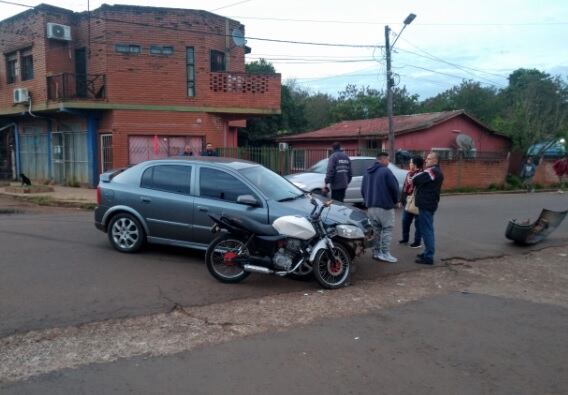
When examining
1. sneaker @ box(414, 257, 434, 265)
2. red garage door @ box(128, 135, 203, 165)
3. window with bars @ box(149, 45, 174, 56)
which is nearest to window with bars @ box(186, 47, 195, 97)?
window with bars @ box(149, 45, 174, 56)

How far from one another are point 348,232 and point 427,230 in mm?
1931

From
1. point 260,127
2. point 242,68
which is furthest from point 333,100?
point 242,68

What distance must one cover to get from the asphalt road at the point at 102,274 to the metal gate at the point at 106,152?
8.11 metres

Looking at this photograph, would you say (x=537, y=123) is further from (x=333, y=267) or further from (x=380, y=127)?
(x=333, y=267)

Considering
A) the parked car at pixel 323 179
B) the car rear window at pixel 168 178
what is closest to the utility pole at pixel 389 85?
the parked car at pixel 323 179

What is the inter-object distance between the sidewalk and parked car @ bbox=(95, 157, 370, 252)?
7012 millimetres

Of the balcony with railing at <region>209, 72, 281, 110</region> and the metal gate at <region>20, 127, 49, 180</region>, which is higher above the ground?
the balcony with railing at <region>209, 72, 281, 110</region>

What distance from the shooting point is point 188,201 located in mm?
7582

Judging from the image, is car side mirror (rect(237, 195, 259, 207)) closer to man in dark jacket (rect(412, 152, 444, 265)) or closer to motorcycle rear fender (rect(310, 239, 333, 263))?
motorcycle rear fender (rect(310, 239, 333, 263))

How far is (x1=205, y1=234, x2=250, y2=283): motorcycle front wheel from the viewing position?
655cm

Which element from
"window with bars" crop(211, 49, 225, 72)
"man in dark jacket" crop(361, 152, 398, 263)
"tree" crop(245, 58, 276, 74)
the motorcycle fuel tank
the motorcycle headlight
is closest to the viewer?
the motorcycle fuel tank

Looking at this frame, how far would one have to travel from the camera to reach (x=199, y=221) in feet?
24.5

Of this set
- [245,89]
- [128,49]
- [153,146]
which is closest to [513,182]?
[245,89]

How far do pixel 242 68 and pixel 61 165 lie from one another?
8.58 meters
